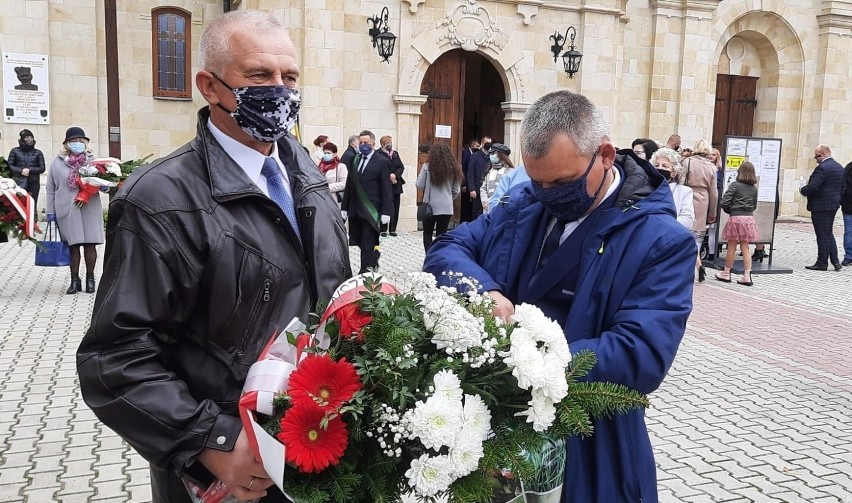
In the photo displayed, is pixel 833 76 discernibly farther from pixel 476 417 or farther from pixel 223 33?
pixel 476 417

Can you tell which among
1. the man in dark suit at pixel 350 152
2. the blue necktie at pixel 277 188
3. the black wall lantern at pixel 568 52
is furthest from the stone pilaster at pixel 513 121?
the blue necktie at pixel 277 188

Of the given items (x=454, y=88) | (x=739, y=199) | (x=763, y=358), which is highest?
(x=454, y=88)

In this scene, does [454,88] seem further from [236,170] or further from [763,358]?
[236,170]

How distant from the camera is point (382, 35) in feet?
51.1

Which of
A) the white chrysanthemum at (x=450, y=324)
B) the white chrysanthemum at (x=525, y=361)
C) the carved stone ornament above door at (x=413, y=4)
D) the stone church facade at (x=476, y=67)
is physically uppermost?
the carved stone ornament above door at (x=413, y=4)

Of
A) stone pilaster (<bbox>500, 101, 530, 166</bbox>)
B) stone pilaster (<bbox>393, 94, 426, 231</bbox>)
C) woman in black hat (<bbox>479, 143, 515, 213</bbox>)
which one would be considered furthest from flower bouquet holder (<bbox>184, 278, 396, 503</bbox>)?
stone pilaster (<bbox>500, 101, 530, 166</bbox>)

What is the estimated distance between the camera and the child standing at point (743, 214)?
39.2 feet

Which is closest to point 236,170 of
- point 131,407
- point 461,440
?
point 131,407

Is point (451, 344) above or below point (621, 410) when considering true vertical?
above

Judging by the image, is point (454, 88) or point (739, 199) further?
point (454, 88)

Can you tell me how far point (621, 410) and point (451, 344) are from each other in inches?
20.8

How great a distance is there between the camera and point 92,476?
15.0 ft

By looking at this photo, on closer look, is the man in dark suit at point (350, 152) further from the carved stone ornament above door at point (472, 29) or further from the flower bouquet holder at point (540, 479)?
the flower bouquet holder at point (540, 479)

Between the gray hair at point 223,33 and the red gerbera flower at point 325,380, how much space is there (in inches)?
38.1
